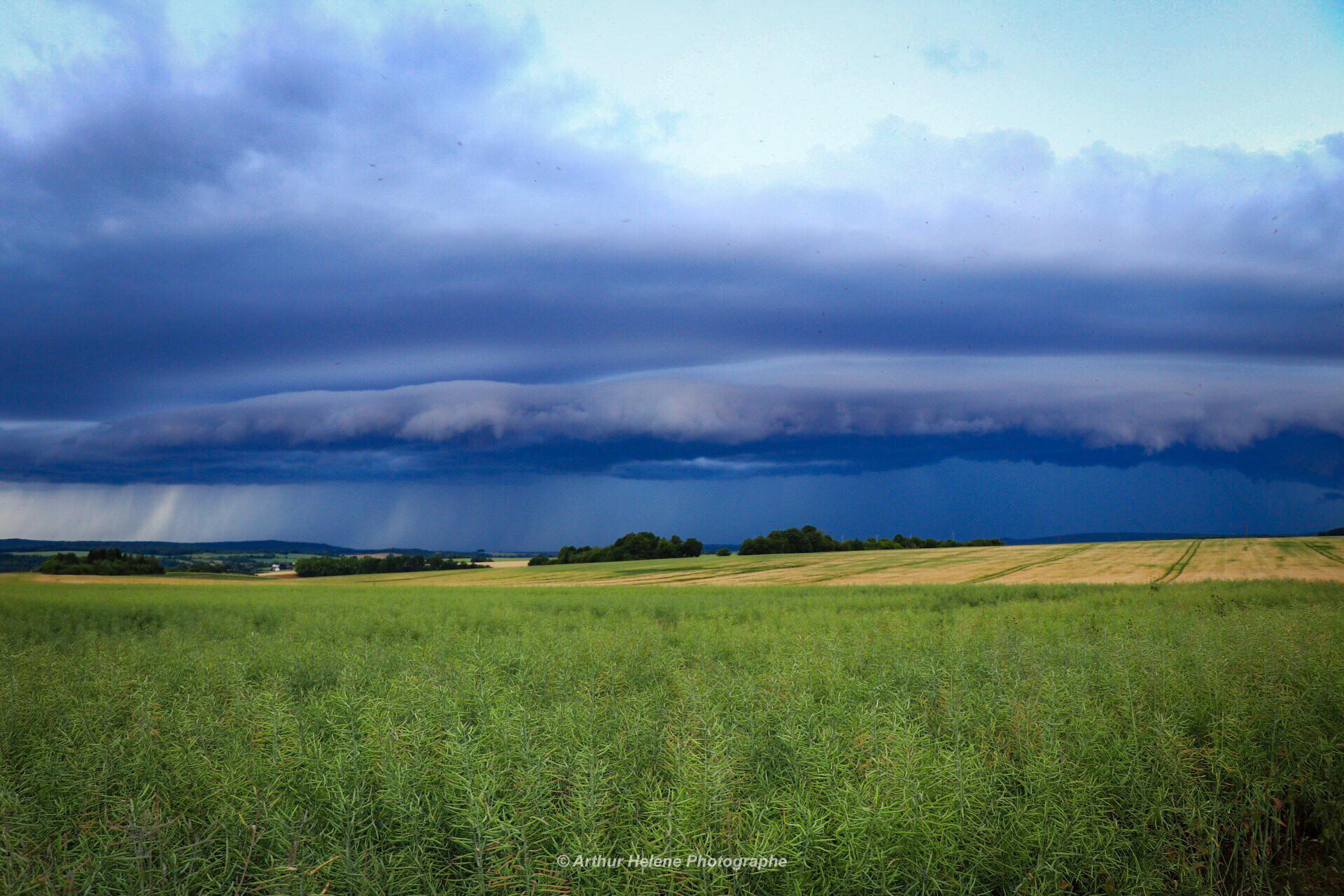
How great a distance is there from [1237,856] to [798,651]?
5.55 m

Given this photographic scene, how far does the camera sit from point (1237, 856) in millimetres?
6570

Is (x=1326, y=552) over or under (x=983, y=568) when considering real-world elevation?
under

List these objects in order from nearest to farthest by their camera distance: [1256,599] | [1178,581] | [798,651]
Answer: [798,651] → [1256,599] → [1178,581]

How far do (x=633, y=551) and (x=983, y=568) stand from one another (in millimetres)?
48214

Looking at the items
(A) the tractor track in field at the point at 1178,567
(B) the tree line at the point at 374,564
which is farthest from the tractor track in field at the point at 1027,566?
(B) the tree line at the point at 374,564

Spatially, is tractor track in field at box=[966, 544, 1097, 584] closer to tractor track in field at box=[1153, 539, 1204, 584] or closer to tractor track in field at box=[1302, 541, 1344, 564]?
tractor track in field at box=[1153, 539, 1204, 584]

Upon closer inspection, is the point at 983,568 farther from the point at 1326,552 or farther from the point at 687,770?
the point at 687,770

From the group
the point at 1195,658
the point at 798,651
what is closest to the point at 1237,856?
the point at 1195,658

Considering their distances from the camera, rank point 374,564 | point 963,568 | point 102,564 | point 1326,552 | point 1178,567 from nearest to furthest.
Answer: point 1178,567 → point 963,568 → point 1326,552 → point 102,564 → point 374,564

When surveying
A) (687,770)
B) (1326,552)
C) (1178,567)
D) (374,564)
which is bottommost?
(1326,552)

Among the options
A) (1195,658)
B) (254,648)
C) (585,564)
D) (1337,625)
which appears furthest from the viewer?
(585,564)

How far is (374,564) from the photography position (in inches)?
3000

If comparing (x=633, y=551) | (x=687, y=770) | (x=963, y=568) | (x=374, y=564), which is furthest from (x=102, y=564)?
(x=687, y=770)

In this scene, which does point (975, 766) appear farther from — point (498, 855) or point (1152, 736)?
point (498, 855)
